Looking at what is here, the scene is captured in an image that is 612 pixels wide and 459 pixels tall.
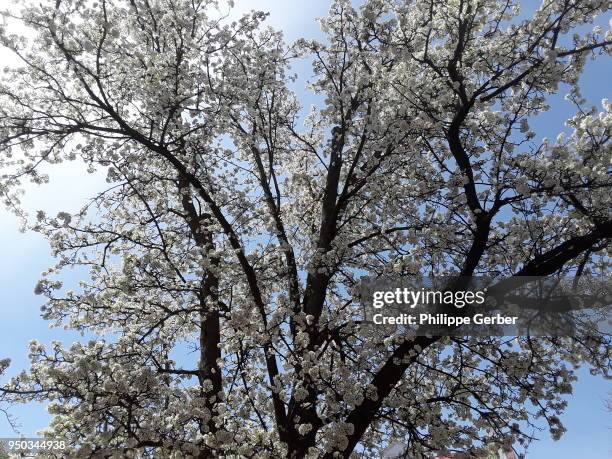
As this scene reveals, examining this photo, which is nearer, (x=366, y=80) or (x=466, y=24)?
(x=466, y=24)

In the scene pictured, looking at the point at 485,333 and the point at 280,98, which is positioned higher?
the point at 280,98

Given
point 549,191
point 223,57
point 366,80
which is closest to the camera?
point 549,191

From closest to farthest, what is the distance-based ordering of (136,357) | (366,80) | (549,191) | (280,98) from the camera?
(549,191)
(136,357)
(366,80)
(280,98)

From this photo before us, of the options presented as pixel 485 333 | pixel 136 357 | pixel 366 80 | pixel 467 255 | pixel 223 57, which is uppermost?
pixel 223 57

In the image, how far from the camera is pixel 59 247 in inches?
390

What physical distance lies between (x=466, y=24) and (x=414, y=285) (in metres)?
4.50

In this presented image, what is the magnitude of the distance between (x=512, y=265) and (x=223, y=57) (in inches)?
280

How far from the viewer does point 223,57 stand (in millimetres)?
10523

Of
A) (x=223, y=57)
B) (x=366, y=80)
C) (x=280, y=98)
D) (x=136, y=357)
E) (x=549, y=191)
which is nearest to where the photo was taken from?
(x=549, y=191)

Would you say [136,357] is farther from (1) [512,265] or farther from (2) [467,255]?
(1) [512,265]

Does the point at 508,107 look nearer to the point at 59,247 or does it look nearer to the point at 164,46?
the point at 164,46

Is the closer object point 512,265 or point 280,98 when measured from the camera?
point 512,265

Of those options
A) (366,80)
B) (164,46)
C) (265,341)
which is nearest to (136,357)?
(265,341)

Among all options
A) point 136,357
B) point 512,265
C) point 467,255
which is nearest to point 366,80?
point 467,255
